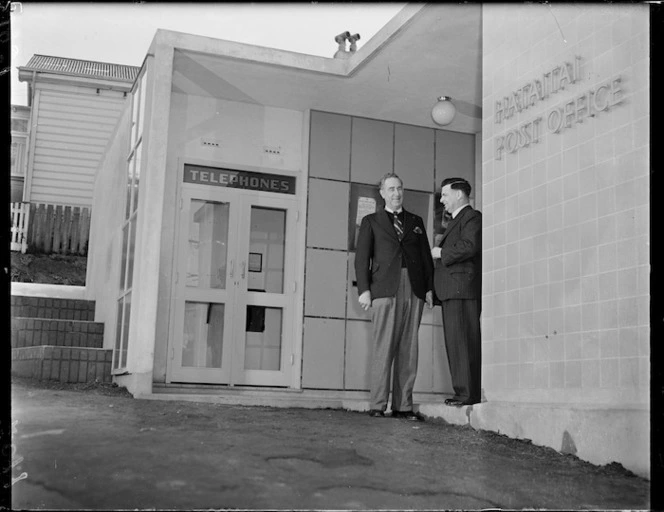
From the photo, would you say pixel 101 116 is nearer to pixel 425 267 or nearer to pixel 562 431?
pixel 425 267

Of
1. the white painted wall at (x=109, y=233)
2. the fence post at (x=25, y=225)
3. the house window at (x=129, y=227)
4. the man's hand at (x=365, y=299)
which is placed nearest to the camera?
the man's hand at (x=365, y=299)

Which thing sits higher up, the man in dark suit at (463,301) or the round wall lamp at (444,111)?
the round wall lamp at (444,111)

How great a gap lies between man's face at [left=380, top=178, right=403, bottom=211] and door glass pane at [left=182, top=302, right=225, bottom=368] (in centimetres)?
228

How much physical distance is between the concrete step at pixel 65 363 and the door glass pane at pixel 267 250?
1684 mm

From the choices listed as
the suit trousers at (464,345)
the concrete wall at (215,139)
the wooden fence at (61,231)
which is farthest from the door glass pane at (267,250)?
the wooden fence at (61,231)

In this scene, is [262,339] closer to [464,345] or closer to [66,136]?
[464,345]

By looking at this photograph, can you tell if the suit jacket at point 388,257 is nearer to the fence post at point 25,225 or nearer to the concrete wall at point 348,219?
the concrete wall at point 348,219

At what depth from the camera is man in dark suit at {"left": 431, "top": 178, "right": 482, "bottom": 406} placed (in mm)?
5320

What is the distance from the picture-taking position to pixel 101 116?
1656 centimetres

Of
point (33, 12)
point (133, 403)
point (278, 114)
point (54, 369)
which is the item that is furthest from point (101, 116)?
point (33, 12)

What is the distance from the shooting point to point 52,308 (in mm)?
8344

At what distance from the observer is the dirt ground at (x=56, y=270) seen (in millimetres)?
11766

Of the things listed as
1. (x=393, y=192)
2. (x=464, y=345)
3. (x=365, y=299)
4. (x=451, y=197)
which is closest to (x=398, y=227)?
(x=393, y=192)

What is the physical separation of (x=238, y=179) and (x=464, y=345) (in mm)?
3259
